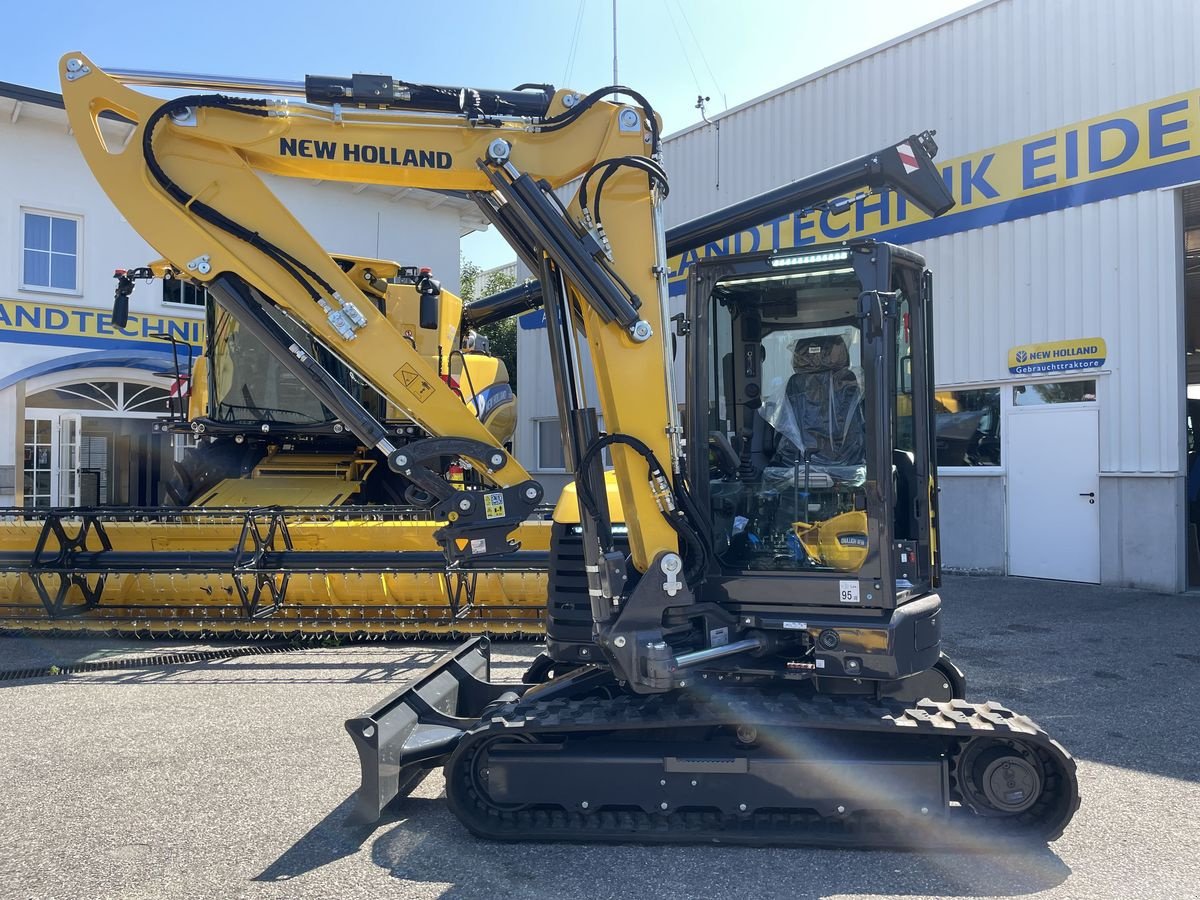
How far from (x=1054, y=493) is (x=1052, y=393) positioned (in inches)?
46.0

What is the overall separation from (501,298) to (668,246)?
1.83 m

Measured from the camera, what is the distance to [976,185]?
1145 cm

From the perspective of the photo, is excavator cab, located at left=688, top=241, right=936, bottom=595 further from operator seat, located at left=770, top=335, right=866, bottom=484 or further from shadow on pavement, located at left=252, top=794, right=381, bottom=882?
shadow on pavement, located at left=252, top=794, right=381, bottom=882

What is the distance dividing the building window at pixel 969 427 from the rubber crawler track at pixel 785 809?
25.7ft

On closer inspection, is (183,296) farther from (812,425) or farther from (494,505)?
(812,425)

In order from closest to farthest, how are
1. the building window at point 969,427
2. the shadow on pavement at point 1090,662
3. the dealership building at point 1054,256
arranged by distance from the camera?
the shadow on pavement at point 1090,662, the dealership building at point 1054,256, the building window at point 969,427

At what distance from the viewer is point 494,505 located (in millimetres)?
4098

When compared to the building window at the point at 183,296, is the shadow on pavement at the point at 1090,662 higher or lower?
lower

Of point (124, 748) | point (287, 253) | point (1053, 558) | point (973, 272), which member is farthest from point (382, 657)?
point (973, 272)

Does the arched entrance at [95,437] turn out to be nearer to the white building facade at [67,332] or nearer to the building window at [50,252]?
the white building facade at [67,332]

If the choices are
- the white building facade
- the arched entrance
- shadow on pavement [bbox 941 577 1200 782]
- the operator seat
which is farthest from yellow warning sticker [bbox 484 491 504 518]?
the arched entrance

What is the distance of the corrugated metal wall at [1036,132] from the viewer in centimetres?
973

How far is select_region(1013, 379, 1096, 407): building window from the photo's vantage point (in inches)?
407

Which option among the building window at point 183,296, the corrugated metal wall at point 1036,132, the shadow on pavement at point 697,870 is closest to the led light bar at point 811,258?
the shadow on pavement at point 697,870
